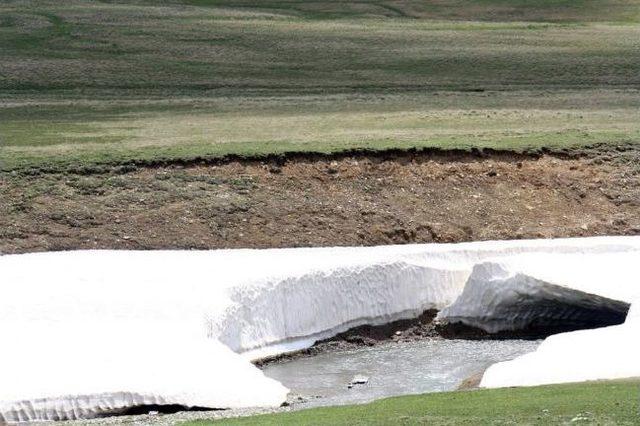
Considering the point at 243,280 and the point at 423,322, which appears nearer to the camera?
the point at 243,280

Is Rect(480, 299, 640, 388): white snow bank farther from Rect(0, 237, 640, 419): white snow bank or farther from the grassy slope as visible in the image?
the grassy slope

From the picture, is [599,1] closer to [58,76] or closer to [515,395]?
[58,76]

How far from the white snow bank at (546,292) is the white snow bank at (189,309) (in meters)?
1.33

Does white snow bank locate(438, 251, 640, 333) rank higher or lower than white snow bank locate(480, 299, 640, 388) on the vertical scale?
lower

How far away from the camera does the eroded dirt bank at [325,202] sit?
38.5 metres

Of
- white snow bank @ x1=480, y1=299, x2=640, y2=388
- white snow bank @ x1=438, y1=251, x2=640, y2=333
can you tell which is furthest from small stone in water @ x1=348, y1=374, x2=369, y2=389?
white snow bank @ x1=438, y1=251, x2=640, y2=333

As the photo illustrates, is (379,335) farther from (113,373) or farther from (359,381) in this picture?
(113,373)

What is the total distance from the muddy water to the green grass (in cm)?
422

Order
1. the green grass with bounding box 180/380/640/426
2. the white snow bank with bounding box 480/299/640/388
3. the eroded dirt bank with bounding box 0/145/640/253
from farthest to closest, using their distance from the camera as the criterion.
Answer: the eroded dirt bank with bounding box 0/145/640/253
the white snow bank with bounding box 480/299/640/388
the green grass with bounding box 180/380/640/426

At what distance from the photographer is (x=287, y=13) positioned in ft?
275

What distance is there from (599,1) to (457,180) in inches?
2039

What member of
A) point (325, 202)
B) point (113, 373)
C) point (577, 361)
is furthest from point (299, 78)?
point (113, 373)

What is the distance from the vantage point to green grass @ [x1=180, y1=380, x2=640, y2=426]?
19.9 meters

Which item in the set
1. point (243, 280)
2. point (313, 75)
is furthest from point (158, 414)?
point (313, 75)
